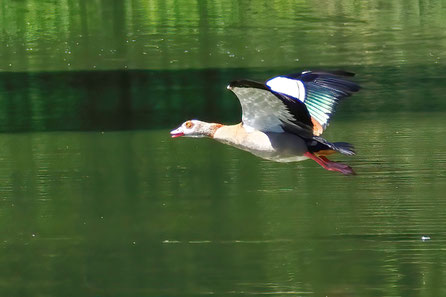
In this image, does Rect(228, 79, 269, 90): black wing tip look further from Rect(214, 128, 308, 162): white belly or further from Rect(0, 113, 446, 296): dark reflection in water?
Rect(0, 113, 446, 296): dark reflection in water

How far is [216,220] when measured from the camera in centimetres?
1037

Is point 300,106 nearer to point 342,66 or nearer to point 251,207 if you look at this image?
point 251,207

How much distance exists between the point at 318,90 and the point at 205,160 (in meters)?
2.98

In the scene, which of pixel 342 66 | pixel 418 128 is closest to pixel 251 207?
pixel 418 128

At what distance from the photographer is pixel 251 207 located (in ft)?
35.5

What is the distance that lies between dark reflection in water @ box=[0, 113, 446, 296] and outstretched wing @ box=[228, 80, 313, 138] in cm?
85

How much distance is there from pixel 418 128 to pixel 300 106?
5.56 metres

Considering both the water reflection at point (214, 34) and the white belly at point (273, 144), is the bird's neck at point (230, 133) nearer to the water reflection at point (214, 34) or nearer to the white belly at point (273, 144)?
the white belly at point (273, 144)

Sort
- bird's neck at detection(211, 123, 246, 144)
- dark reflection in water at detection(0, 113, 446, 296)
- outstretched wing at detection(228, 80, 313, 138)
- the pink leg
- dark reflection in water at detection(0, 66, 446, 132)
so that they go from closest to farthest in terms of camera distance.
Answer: dark reflection in water at detection(0, 113, 446, 296), outstretched wing at detection(228, 80, 313, 138), the pink leg, bird's neck at detection(211, 123, 246, 144), dark reflection in water at detection(0, 66, 446, 132)

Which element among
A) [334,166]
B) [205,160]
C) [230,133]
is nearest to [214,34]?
[205,160]

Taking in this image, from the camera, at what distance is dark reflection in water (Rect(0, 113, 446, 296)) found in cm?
865

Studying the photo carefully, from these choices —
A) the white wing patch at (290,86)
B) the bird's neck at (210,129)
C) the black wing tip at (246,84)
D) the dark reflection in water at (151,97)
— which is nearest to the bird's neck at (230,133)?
the bird's neck at (210,129)

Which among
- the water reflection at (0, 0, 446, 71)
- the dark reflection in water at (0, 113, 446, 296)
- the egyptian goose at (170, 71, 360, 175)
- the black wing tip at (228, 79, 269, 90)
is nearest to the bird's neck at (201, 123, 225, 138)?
the egyptian goose at (170, 71, 360, 175)

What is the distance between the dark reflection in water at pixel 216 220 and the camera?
8648 mm
